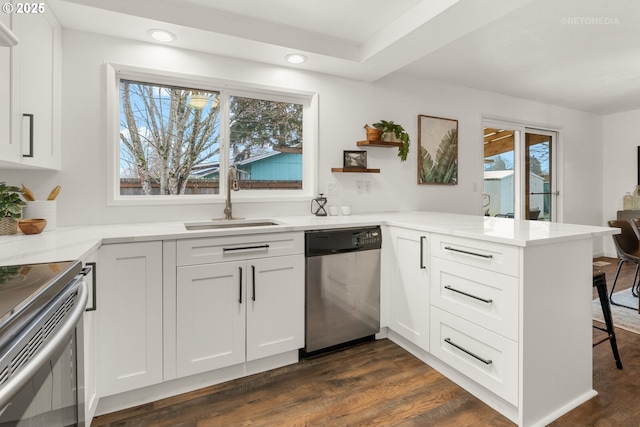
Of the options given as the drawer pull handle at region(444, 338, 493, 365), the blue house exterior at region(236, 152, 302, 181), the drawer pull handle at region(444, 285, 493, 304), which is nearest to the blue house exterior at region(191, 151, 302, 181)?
the blue house exterior at region(236, 152, 302, 181)

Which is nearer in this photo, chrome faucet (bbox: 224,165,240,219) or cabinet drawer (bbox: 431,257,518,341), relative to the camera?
cabinet drawer (bbox: 431,257,518,341)

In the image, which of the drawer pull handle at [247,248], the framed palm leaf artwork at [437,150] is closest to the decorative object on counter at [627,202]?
the framed palm leaf artwork at [437,150]

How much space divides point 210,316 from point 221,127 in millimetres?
1490

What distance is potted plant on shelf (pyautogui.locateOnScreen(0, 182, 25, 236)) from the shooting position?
169 cm

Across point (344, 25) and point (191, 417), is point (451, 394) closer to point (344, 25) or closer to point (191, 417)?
point (191, 417)

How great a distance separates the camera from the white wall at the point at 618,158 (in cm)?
482

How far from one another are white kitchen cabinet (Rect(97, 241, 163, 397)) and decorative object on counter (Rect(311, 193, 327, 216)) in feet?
4.51

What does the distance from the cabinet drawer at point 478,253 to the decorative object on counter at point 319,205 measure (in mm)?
1042

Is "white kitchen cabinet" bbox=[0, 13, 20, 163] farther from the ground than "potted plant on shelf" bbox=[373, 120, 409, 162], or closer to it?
closer to it

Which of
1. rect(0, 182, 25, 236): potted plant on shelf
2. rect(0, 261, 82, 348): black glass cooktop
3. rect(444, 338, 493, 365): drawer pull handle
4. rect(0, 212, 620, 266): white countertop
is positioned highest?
rect(0, 182, 25, 236): potted plant on shelf

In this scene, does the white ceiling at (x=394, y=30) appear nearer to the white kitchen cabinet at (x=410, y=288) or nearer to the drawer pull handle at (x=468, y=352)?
the white kitchen cabinet at (x=410, y=288)

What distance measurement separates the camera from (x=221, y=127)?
2.64 meters

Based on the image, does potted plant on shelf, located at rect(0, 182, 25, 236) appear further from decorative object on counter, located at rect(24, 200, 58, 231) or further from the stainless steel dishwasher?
the stainless steel dishwasher

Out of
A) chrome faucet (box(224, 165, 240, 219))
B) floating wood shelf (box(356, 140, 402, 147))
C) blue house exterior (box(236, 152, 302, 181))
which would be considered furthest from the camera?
floating wood shelf (box(356, 140, 402, 147))
